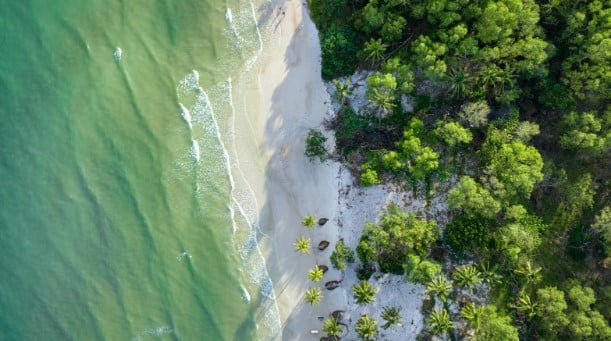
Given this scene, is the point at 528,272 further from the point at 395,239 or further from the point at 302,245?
the point at 302,245

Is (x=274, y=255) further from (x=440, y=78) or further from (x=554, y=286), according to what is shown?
(x=554, y=286)

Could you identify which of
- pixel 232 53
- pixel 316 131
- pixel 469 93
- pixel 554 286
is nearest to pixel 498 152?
pixel 469 93

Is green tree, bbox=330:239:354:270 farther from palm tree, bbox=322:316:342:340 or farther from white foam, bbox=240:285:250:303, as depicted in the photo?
white foam, bbox=240:285:250:303

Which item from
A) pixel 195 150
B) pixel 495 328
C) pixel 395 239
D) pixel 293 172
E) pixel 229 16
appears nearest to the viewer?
pixel 495 328

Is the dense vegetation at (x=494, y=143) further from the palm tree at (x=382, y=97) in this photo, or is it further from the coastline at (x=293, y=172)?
the coastline at (x=293, y=172)

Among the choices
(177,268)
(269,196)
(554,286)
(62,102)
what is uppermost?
(62,102)

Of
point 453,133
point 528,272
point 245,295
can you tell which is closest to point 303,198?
point 245,295

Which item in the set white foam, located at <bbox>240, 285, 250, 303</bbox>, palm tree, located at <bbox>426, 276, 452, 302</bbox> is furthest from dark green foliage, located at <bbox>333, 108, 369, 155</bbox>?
white foam, located at <bbox>240, 285, 250, 303</bbox>
